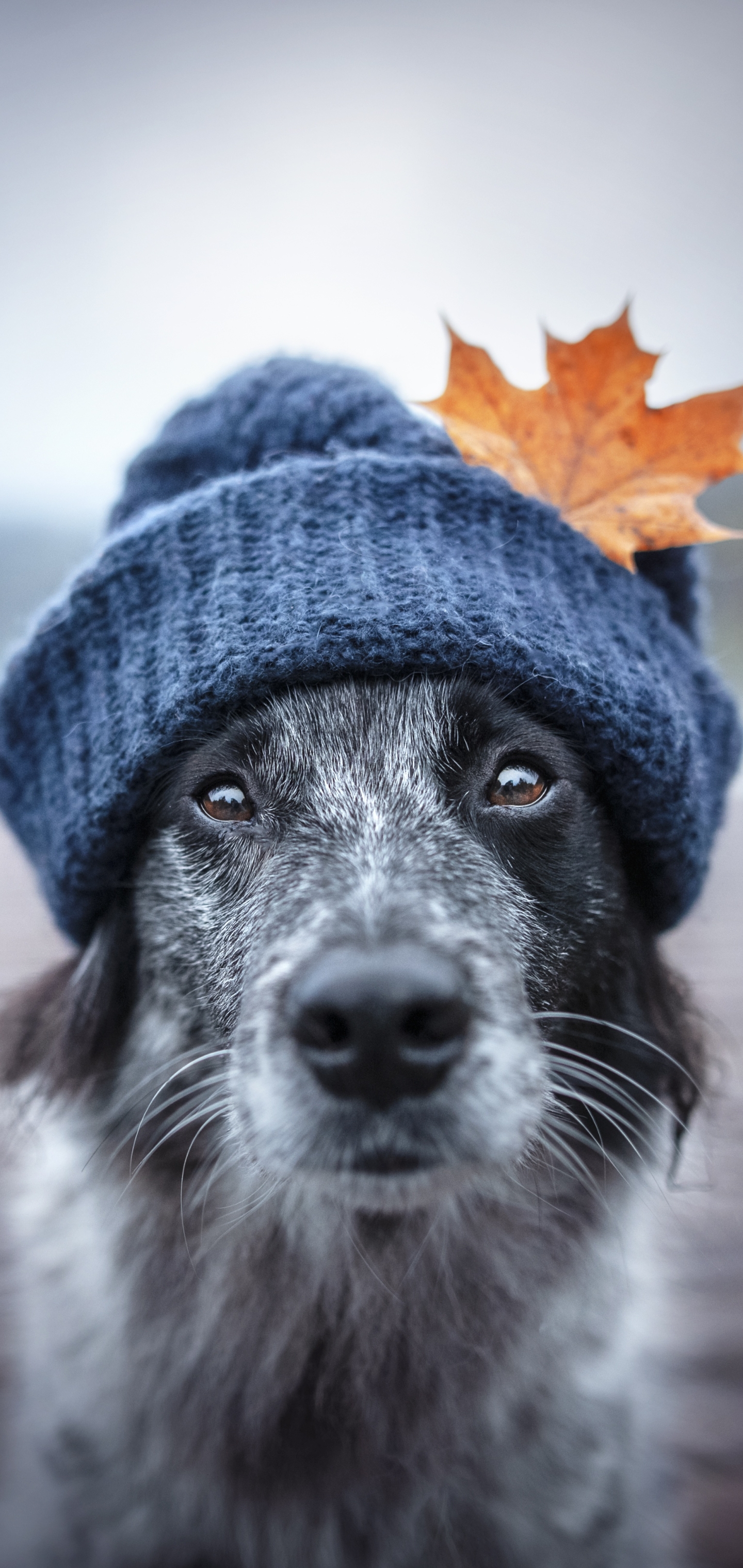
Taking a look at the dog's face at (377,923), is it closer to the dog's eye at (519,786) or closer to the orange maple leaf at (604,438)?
the dog's eye at (519,786)

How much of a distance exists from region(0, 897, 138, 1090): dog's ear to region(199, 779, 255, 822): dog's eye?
0.28 meters

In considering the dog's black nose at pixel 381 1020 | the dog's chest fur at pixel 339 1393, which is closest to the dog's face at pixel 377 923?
the dog's black nose at pixel 381 1020

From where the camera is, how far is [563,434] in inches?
58.7

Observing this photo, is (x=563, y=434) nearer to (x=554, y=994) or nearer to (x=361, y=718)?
(x=361, y=718)

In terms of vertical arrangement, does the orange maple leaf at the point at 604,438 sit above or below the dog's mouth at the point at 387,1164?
above

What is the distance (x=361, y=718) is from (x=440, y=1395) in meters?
1.17

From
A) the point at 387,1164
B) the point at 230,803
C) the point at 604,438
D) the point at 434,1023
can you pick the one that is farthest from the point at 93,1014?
the point at 604,438

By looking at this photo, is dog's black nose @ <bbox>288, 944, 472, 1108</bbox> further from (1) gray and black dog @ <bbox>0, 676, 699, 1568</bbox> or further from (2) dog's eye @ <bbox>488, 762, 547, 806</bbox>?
(2) dog's eye @ <bbox>488, 762, 547, 806</bbox>

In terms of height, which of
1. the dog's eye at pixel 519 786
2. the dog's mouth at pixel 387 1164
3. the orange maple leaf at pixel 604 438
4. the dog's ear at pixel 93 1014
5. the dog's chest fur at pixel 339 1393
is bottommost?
the dog's chest fur at pixel 339 1393

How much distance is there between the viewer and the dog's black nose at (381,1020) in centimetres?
109

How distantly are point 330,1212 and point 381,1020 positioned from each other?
775mm

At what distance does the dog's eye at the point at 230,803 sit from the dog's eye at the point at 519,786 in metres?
0.39

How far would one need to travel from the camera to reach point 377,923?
46.3 inches

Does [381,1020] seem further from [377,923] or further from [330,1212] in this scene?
[330,1212]
